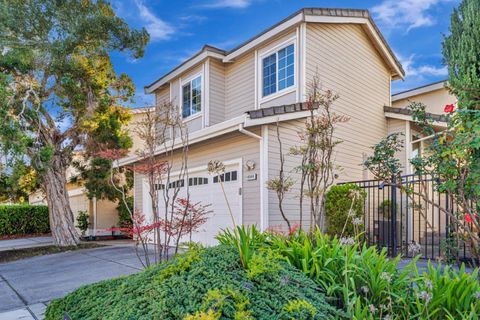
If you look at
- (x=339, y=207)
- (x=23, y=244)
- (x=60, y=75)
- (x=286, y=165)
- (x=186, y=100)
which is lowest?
(x=23, y=244)

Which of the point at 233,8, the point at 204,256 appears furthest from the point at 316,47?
the point at 204,256

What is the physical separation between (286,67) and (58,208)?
8.33 meters

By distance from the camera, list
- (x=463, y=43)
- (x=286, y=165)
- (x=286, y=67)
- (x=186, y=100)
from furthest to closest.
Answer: (x=186, y=100), (x=286, y=67), (x=286, y=165), (x=463, y=43)

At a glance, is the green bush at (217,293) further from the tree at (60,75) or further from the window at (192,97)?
the window at (192,97)

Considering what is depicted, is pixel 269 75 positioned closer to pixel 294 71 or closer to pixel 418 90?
pixel 294 71

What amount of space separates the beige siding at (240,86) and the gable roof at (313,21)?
305mm

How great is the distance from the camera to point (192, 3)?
9562mm

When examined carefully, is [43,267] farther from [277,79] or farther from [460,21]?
[460,21]

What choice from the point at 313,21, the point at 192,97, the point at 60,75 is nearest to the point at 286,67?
the point at 313,21

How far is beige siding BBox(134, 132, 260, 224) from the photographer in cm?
779

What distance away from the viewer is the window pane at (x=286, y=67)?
8938 mm

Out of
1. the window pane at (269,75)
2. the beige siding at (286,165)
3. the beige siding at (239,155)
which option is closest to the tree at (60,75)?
the beige siding at (239,155)

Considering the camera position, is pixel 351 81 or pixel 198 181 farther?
pixel 351 81

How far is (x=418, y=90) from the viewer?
12.9 metres
